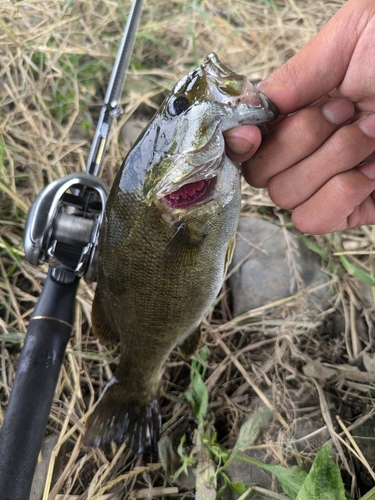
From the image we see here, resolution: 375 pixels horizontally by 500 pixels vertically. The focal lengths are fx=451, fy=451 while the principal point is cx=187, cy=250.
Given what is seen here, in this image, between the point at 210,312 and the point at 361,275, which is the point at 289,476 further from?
the point at 361,275

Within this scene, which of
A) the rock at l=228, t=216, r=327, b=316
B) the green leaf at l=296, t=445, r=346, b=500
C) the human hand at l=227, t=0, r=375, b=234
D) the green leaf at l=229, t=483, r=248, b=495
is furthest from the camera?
the rock at l=228, t=216, r=327, b=316

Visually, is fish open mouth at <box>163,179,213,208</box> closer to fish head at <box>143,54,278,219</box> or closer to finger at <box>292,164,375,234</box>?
fish head at <box>143,54,278,219</box>

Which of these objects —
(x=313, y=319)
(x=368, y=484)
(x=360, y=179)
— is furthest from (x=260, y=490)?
(x=360, y=179)

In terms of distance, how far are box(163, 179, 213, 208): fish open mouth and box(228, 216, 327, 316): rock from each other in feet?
3.84

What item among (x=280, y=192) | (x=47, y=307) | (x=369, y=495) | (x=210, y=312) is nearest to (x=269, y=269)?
(x=210, y=312)

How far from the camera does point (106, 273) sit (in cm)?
191

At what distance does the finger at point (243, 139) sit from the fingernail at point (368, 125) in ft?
1.40

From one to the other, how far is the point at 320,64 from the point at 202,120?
1.69 ft

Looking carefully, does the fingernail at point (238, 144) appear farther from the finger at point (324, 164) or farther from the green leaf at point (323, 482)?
the green leaf at point (323, 482)

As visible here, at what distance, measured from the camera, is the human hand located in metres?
1.65

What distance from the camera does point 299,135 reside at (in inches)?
69.3

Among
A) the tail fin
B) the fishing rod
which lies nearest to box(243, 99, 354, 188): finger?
the fishing rod

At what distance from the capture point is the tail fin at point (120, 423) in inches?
86.9

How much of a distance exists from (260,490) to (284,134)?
64.0 inches
